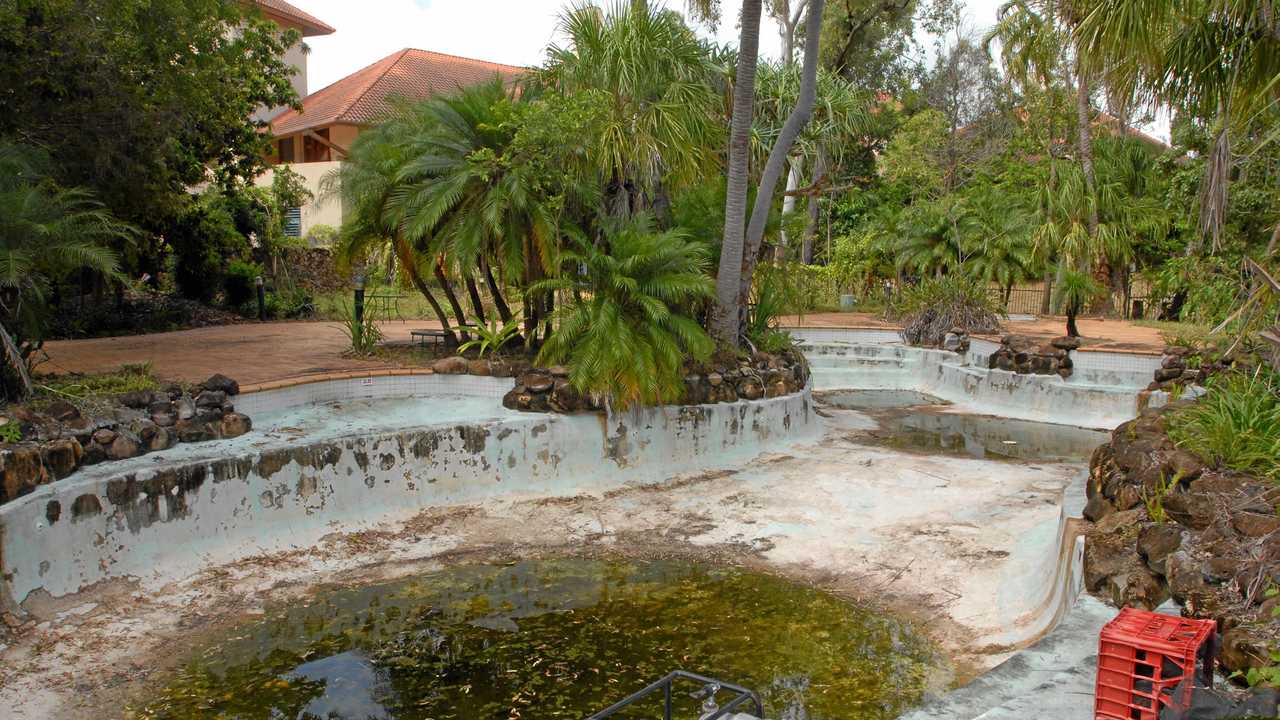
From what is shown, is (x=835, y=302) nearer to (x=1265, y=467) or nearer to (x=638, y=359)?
(x=638, y=359)

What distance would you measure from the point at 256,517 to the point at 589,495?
326 centimetres

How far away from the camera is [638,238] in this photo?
1101cm

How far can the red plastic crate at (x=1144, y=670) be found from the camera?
404 cm

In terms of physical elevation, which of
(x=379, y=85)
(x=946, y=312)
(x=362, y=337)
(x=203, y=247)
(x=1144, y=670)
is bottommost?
(x=1144, y=670)

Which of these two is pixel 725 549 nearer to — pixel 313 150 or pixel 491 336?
pixel 491 336

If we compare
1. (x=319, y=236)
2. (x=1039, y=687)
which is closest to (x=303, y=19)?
(x=319, y=236)

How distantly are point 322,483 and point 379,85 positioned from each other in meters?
21.8

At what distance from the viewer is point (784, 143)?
11867 millimetres

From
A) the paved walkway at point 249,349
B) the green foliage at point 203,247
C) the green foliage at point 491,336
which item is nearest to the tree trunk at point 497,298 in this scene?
the green foliage at point 491,336

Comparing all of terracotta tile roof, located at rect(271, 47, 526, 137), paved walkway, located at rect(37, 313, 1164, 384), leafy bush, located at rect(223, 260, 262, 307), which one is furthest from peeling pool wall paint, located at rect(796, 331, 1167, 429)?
terracotta tile roof, located at rect(271, 47, 526, 137)

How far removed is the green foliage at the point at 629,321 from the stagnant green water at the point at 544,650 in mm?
2745

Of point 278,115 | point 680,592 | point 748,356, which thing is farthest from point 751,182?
point 278,115

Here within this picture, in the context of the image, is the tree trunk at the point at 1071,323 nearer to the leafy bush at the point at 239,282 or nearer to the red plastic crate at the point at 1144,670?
the red plastic crate at the point at 1144,670

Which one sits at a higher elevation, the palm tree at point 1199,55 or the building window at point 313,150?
the building window at point 313,150
